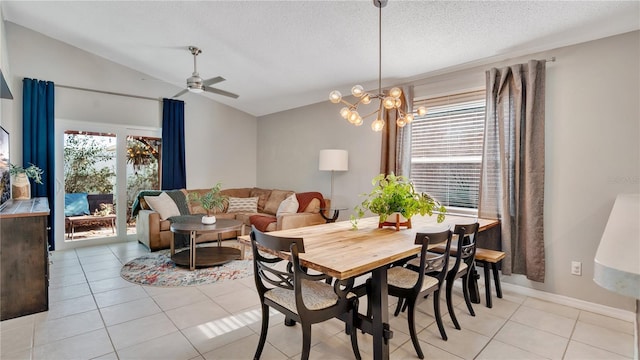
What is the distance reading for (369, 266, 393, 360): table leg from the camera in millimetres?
1850

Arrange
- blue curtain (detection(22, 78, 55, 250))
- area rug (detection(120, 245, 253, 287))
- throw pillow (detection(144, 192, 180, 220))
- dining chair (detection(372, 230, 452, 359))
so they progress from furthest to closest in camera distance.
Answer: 1. throw pillow (detection(144, 192, 180, 220))
2. blue curtain (detection(22, 78, 55, 250))
3. area rug (detection(120, 245, 253, 287))
4. dining chair (detection(372, 230, 452, 359))

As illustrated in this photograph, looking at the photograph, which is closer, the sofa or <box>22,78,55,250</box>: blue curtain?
<box>22,78,55,250</box>: blue curtain

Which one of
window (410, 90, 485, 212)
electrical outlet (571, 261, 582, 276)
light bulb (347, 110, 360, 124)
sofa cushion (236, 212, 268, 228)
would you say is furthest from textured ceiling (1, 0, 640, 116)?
sofa cushion (236, 212, 268, 228)

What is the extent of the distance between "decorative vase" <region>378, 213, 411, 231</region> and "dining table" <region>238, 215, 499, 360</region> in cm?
12

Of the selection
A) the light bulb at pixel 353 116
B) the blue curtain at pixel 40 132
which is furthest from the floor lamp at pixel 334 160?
the blue curtain at pixel 40 132

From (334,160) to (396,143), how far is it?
3.15 feet

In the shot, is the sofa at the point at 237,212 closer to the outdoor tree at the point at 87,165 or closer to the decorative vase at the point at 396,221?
the outdoor tree at the point at 87,165

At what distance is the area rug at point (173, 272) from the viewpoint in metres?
3.44

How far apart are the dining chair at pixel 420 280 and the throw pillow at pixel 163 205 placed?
3.72 m

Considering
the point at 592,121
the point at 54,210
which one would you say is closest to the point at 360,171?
the point at 592,121

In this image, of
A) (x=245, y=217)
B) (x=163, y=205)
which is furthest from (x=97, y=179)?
(x=245, y=217)

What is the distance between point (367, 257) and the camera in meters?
1.75

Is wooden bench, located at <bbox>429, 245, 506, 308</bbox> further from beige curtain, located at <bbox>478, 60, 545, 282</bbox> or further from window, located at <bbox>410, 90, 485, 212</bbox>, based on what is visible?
window, located at <bbox>410, 90, 485, 212</bbox>

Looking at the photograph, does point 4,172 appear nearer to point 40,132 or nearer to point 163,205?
point 40,132
